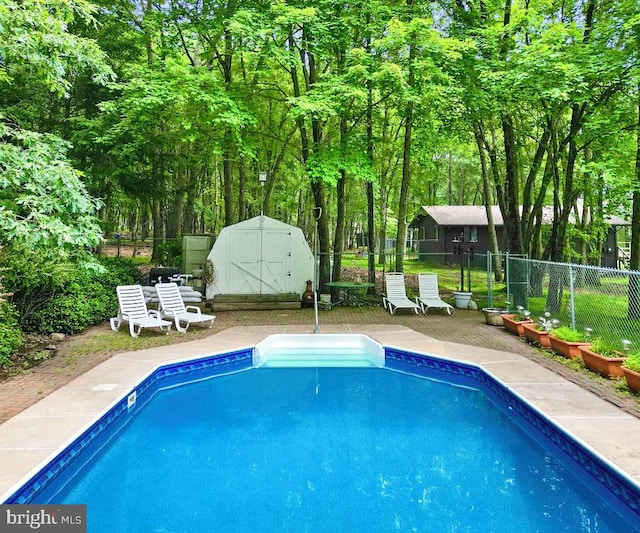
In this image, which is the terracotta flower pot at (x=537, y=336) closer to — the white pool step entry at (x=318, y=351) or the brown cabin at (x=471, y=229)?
the white pool step entry at (x=318, y=351)

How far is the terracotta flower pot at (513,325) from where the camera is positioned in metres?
9.40

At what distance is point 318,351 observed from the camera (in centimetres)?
918

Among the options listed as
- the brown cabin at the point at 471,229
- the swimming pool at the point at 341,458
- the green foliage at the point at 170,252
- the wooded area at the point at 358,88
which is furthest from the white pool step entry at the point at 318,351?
the brown cabin at the point at 471,229

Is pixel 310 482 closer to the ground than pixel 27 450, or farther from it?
closer to the ground

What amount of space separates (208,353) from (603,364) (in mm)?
6206

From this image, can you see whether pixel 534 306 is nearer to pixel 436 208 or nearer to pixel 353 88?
pixel 353 88

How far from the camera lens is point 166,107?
457 inches

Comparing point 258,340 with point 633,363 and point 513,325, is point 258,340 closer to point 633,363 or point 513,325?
point 513,325

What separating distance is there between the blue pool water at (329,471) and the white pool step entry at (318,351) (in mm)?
1610

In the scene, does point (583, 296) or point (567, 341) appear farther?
point (583, 296)

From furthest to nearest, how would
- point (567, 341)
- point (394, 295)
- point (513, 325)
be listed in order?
point (394, 295) → point (513, 325) → point (567, 341)

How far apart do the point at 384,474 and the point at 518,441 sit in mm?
1766

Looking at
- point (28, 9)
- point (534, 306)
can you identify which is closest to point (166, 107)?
point (28, 9)

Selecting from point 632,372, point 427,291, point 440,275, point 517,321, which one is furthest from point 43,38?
point 440,275
